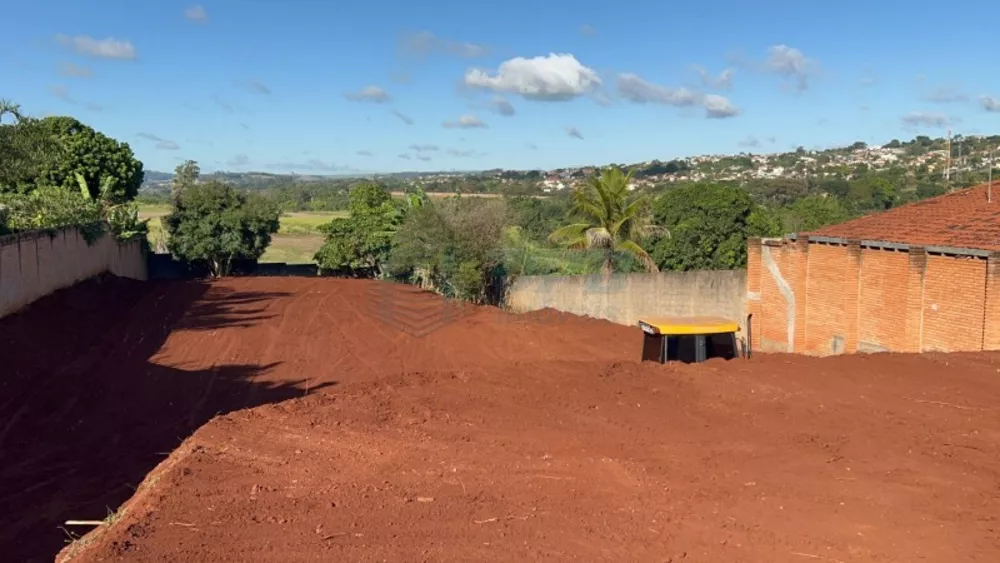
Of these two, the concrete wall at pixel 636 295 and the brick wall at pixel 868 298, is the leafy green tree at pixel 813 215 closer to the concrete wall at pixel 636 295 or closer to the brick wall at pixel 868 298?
the concrete wall at pixel 636 295

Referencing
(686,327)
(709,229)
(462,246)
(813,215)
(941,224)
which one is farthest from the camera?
(813,215)

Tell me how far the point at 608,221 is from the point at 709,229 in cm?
1235

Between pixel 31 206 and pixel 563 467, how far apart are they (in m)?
28.2

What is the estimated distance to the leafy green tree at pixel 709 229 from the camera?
124 feet

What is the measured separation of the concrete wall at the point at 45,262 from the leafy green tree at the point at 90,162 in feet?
33.8

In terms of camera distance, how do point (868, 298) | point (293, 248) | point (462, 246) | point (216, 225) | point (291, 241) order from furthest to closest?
point (291, 241)
point (293, 248)
point (216, 225)
point (462, 246)
point (868, 298)

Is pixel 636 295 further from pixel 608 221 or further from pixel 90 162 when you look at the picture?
pixel 90 162

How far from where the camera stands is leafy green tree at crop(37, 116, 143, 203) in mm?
39281

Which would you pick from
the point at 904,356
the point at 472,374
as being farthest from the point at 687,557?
the point at 904,356

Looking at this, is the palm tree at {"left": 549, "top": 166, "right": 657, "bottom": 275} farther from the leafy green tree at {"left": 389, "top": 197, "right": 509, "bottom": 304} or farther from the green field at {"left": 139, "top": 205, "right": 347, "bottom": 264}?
the green field at {"left": 139, "top": 205, "right": 347, "bottom": 264}

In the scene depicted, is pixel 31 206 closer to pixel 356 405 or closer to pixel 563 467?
pixel 356 405

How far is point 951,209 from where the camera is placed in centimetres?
1794

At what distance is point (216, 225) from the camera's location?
39062 millimetres

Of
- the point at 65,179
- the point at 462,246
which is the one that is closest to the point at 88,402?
the point at 462,246
